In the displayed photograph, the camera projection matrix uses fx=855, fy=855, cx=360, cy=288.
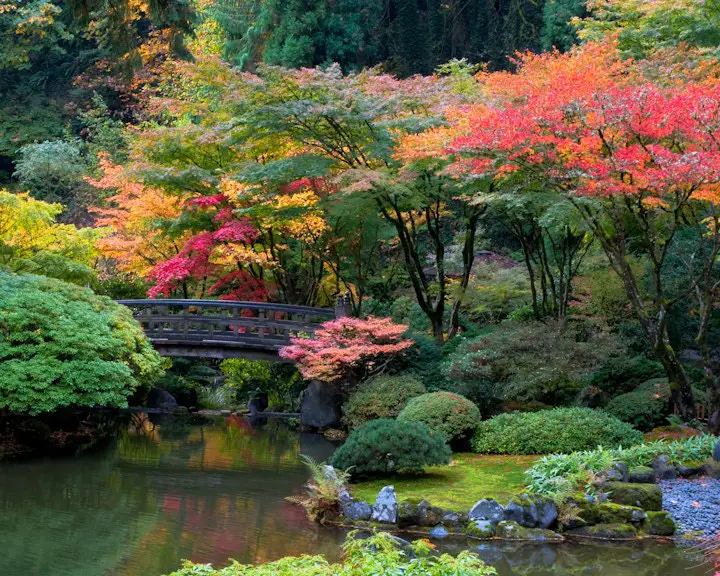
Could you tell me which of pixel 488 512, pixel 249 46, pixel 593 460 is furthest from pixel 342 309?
pixel 249 46

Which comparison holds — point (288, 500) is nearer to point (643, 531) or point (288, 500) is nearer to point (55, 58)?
point (643, 531)

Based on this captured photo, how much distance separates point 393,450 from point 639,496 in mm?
3176

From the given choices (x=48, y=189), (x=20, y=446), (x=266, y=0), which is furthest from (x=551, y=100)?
(x=48, y=189)

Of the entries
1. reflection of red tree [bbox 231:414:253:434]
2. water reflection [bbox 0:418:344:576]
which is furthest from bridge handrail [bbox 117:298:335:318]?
water reflection [bbox 0:418:344:576]

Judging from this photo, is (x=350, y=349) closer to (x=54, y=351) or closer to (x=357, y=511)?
(x=54, y=351)

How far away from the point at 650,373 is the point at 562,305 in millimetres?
3787

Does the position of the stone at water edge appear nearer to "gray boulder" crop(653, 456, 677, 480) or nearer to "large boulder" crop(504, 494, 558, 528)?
"large boulder" crop(504, 494, 558, 528)

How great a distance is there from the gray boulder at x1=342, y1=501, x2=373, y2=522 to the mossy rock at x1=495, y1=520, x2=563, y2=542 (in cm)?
155

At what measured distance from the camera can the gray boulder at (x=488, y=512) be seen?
9.92m

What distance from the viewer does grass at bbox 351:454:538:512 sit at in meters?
10.7

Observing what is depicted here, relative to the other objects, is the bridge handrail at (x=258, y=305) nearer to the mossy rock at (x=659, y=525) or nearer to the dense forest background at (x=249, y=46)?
the mossy rock at (x=659, y=525)

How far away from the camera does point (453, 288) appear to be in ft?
60.6

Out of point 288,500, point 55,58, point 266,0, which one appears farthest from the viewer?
point 55,58

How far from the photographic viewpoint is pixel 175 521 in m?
10.5
